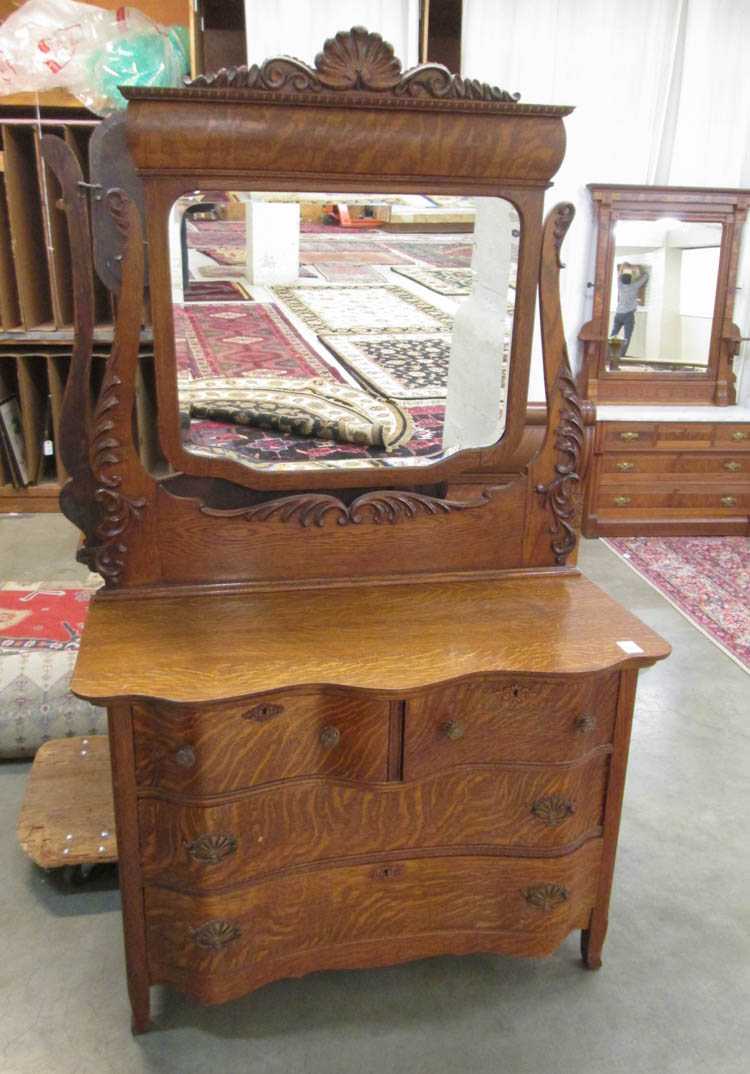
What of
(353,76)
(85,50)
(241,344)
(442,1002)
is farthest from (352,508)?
(85,50)

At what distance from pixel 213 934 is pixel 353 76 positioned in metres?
1.48

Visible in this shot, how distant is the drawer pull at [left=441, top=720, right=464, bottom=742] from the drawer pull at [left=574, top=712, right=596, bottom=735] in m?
0.22

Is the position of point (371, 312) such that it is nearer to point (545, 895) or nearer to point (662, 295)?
point (545, 895)

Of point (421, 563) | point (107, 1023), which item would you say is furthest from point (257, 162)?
point (107, 1023)

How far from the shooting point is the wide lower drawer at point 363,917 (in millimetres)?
1616

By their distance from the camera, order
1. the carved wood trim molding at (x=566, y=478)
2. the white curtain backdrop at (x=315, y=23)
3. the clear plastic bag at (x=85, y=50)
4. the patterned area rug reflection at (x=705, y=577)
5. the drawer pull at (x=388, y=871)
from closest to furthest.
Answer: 1. the drawer pull at (x=388, y=871)
2. the carved wood trim molding at (x=566, y=478)
3. the patterned area rug reflection at (x=705, y=577)
4. the clear plastic bag at (x=85, y=50)
5. the white curtain backdrop at (x=315, y=23)

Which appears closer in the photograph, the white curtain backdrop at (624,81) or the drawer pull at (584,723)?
the drawer pull at (584,723)

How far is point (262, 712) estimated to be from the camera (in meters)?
1.49

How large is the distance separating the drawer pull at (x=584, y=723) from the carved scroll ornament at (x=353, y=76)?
109 cm

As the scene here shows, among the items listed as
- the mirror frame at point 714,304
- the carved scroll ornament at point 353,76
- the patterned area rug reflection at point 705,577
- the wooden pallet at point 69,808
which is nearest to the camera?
the carved scroll ornament at point 353,76

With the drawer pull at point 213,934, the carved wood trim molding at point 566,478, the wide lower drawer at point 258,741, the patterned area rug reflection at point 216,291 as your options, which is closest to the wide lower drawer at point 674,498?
the carved wood trim molding at point 566,478

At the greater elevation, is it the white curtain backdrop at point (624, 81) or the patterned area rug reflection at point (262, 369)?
the white curtain backdrop at point (624, 81)

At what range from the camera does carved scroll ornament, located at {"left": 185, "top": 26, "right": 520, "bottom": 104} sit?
1.47 metres

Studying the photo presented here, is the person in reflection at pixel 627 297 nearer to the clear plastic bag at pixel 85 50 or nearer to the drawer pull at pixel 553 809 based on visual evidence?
the clear plastic bag at pixel 85 50
